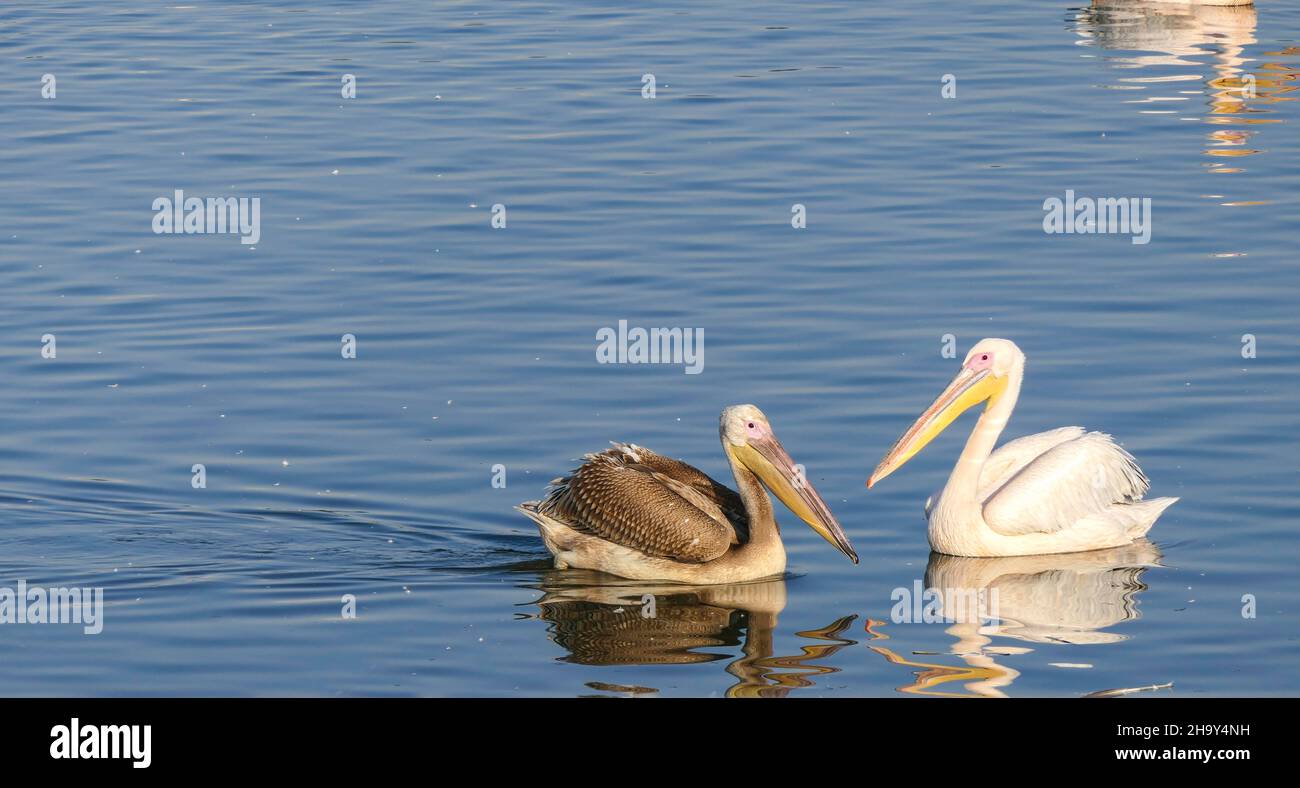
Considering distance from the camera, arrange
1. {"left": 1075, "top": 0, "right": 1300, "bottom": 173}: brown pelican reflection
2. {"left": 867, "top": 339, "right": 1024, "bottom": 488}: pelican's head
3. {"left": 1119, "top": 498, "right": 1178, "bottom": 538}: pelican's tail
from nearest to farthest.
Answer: {"left": 1119, "top": 498, "right": 1178, "bottom": 538}: pelican's tail → {"left": 867, "top": 339, "right": 1024, "bottom": 488}: pelican's head → {"left": 1075, "top": 0, "right": 1300, "bottom": 173}: brown pelican reflection

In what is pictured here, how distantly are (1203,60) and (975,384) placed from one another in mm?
13446

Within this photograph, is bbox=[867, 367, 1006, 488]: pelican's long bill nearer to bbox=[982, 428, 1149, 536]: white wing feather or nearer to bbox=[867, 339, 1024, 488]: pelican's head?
bbox=[867, 339, 1024, 488]: pelican's head

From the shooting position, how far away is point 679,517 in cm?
1006

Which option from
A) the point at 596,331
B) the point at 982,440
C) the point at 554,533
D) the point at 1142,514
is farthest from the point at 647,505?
the point at 596,331

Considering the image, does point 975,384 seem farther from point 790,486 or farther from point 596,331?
point 596,331

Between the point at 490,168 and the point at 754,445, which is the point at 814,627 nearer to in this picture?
the point at 754,445

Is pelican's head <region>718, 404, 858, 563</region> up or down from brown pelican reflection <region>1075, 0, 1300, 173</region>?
down

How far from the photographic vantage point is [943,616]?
31.4ft

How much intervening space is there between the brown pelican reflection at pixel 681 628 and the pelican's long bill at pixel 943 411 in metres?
1.00

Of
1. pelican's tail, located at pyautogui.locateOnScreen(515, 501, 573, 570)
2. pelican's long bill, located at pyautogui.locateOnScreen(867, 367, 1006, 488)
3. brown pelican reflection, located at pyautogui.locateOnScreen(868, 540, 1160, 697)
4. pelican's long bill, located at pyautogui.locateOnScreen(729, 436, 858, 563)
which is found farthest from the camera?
pelican's long bill, located at pyautogui.locateOnScreen(867, 367, 1006, 488)

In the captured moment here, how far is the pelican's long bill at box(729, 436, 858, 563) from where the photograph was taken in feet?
32.6

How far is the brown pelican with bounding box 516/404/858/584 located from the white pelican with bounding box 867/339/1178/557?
0.57 meters

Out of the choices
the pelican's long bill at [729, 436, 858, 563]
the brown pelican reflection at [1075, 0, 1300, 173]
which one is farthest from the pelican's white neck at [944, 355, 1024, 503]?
the brown pelican reflection at [1075, 0, 1300, 173]

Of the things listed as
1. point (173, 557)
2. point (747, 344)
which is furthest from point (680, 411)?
point (173, 557)
